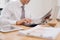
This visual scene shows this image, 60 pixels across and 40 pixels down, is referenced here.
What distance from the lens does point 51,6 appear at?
Answer: 3.35 metres

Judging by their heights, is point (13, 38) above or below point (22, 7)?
below

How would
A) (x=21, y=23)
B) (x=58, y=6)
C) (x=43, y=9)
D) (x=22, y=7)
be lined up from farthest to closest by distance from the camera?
(x=43, y=9)
(x=58, y=6)
(x=22, y=7)
(x=21, y=23)

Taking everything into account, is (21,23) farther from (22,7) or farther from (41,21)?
(22,7)

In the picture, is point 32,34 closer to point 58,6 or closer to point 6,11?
point 6,11

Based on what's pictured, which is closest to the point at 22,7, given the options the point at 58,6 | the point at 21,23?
the point at 21,23

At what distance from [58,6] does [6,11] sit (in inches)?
60.1

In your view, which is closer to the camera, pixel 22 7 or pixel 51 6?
pixel 22 7

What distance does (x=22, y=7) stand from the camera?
2021 millimetres

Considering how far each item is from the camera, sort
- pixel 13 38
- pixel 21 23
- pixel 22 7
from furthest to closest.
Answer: pixel 22 7 → pixel 21 23 → pixel 13 38

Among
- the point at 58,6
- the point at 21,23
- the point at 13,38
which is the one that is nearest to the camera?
the point at 13,38

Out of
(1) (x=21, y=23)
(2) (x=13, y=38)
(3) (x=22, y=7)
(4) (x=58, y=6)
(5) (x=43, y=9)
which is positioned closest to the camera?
(2) (x=13, y=38)

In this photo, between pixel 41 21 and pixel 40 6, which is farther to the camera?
pixel 40 6

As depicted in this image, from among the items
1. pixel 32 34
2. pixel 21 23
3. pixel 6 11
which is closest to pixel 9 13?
pixel 6 11

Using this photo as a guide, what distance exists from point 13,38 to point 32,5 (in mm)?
2536
